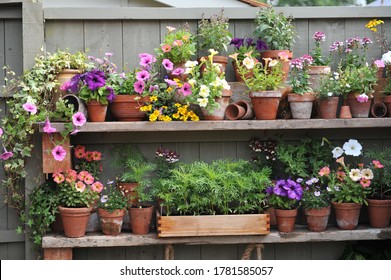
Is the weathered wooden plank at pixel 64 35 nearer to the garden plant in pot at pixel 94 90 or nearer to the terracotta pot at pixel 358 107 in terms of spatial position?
the garden plant in pot at pixel 94 90

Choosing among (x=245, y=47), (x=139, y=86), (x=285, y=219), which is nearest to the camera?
(x=139, y=86)

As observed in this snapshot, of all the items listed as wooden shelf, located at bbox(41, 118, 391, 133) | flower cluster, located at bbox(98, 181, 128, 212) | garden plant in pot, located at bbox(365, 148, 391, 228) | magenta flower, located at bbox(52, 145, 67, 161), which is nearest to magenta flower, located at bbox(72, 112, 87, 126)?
wooden shelf, located at bbox(41, 118, 391, 133)

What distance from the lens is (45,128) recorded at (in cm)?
293

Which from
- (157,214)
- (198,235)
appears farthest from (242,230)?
(157,214)

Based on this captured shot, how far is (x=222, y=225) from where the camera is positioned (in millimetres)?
3027

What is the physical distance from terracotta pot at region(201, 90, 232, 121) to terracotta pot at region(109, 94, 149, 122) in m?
0.35

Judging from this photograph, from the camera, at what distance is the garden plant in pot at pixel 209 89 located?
3.00m

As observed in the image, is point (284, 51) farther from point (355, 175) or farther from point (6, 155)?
point (6, 155)

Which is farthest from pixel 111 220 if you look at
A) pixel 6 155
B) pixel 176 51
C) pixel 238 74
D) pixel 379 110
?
pixel 379 110

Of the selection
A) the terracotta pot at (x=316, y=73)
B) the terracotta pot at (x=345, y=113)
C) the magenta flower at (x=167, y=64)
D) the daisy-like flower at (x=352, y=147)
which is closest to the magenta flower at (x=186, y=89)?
the magenta flower at (x=167, y=64)

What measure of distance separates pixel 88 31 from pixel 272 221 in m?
1.62

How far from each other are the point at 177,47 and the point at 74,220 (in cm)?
115

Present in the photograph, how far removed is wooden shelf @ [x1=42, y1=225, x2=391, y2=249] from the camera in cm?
302

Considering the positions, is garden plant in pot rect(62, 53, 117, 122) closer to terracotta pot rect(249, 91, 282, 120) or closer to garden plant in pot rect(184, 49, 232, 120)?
garden plant in pot rect(184, 49, 232, 120)
